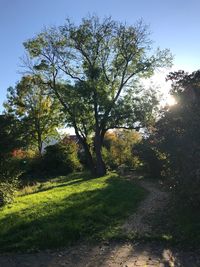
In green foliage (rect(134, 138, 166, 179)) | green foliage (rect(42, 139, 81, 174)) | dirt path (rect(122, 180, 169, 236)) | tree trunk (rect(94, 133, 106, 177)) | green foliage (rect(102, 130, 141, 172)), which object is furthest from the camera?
green foliage (rect(102, 130, 141, 172))

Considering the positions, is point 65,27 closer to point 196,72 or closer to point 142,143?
point 142,143

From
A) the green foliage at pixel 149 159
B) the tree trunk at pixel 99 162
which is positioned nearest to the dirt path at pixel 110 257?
the green foliage at pixel 149 159

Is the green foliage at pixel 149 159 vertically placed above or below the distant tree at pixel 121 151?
below

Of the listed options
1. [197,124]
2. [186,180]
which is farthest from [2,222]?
[197,124]

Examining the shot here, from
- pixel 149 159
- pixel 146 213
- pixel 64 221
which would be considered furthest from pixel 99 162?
pixel 64 221

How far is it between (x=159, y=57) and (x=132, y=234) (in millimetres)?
21447

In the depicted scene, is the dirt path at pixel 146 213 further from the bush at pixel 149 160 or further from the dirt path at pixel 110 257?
the bush at pixel 149 160

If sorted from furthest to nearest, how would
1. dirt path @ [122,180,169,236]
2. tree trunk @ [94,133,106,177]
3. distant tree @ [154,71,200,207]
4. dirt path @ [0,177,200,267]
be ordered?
tree trunk @ [94,133,106,177]
distant tree @ [154,71,200,207]
dirt path @ [122,180,169,236]
dirt path @ [0,177,200,267]

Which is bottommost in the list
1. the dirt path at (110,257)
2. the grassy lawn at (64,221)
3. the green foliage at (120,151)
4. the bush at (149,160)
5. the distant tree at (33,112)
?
the dirt path at (110,257)

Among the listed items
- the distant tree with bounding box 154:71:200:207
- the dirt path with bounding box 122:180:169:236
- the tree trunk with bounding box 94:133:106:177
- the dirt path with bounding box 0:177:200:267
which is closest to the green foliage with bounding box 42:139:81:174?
the tree trunk with bounding box 94:133:106:177

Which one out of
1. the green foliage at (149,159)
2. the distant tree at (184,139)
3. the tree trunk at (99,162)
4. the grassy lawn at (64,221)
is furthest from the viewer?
the tree trunk at (99,162)

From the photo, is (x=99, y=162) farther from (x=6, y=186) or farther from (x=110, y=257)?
(x=110, y=257)

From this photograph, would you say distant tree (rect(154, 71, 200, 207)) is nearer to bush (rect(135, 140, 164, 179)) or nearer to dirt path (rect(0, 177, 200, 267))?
dirt path (rect(0, 177, 200, 267))

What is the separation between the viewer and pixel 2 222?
9633 millimetres
